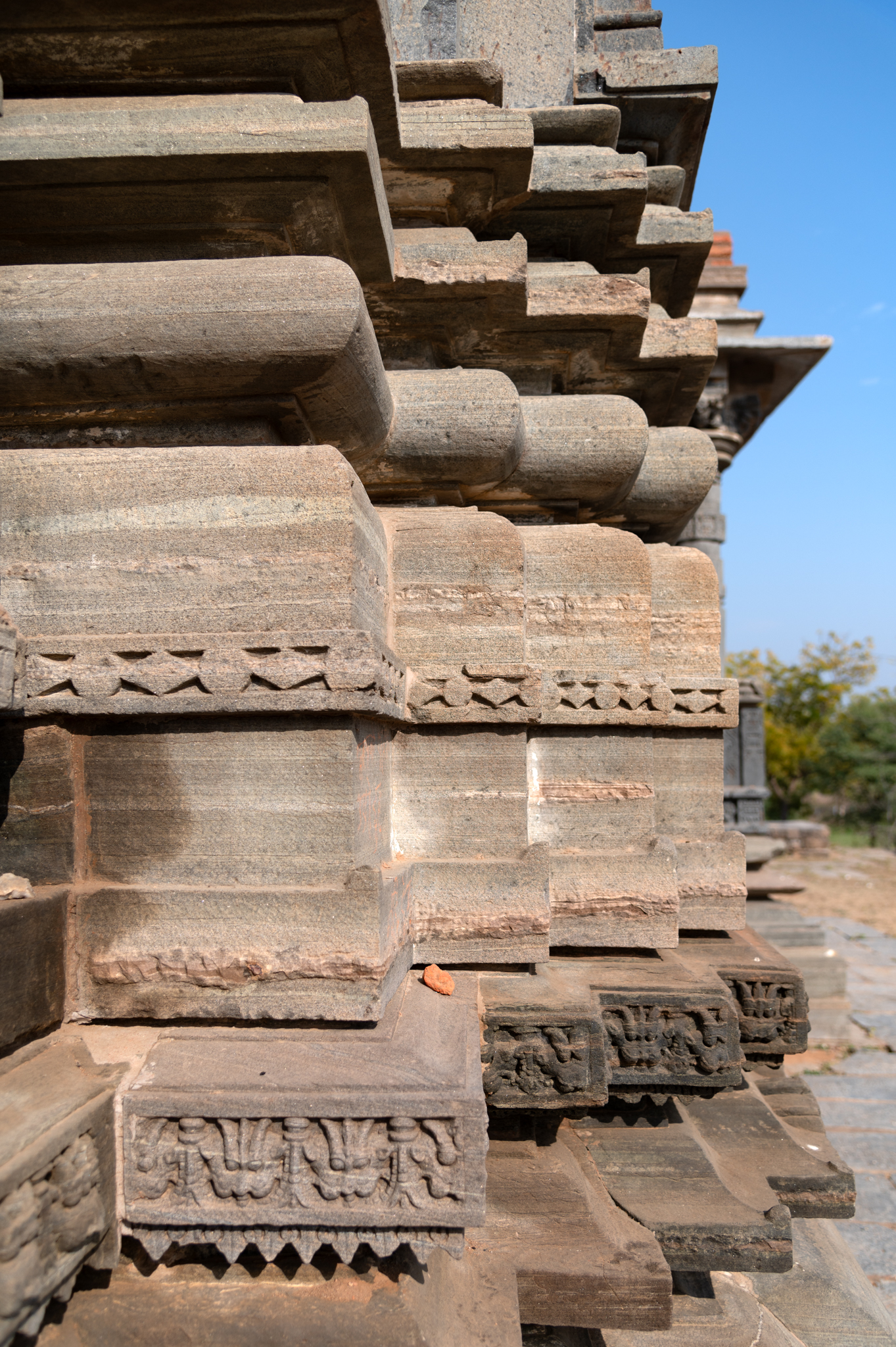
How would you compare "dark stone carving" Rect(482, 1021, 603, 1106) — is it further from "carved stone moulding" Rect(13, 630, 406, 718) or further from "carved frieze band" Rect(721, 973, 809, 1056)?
"carved stone moulding" Rect(13, 630, 406, 718)

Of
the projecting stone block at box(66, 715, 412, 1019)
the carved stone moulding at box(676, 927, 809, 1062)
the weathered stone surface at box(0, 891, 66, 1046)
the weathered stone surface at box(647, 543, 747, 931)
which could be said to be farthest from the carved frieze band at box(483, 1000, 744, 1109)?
the weathered stone surface at box(0, 891, 66, 1046)

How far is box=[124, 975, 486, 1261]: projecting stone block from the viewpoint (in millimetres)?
1302

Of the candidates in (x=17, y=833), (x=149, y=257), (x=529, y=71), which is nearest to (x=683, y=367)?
(x=529, y=71)

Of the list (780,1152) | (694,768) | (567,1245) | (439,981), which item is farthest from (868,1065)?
(439,981)

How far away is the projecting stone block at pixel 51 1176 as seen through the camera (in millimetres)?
1049

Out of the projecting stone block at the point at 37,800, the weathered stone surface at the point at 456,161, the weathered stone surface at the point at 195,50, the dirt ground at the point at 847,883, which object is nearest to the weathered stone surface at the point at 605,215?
the weathered stone surface at the point at 456,161

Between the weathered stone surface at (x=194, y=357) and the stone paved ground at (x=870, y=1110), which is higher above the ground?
the weathered stone surface at (x=194, y=357)

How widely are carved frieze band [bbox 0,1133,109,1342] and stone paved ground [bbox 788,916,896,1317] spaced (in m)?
3.09

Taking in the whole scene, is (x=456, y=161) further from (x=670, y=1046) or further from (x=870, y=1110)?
(x=870, y=1110)

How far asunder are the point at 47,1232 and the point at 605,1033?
3.97 ft

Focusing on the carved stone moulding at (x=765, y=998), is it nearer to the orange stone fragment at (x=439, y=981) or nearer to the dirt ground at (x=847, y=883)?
the orange stone fragment at (x=439, y=981)

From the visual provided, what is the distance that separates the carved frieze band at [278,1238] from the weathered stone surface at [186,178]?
5.90 ft

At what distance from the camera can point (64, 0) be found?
1.53 meters

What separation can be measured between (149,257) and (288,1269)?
1.90 meters
